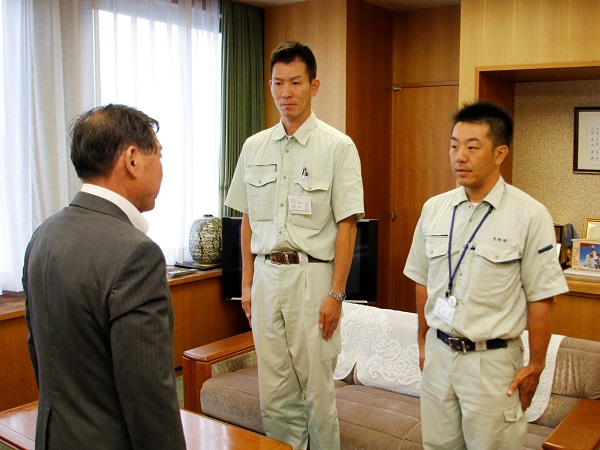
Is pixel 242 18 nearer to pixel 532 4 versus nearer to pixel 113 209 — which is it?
pixel 532 4

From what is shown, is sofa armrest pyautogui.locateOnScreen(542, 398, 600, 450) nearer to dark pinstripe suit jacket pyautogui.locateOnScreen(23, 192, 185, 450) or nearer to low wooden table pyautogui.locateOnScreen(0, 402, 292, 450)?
low wooden table pyautogui.locateOnScreen(0, 402, 292, 450)

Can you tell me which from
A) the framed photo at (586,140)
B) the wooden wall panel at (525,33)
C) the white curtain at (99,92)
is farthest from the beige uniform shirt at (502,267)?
the white curtain at (99,92)

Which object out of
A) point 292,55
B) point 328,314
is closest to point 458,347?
point 328,314

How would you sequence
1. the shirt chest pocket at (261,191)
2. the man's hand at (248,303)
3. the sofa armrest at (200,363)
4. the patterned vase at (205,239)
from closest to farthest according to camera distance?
the shirt chest pocket at (261,191) < the man's hand at (248,303) < the sofa armrest at (200,363) < the patterned vase at (205,239)

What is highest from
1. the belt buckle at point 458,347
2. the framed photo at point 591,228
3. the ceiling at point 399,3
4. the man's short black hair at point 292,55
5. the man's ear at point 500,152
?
the ceiling at point 399,3

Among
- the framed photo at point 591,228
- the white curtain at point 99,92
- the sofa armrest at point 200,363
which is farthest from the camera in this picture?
the framed photo at point 591,228

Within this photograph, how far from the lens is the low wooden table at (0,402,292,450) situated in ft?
7.82

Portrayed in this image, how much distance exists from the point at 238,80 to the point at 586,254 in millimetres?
2706

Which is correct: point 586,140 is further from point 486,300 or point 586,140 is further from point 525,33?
Result: point 486,300

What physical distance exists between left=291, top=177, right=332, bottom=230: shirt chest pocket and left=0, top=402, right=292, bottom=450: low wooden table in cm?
77

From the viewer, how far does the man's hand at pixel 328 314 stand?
2.35 meters

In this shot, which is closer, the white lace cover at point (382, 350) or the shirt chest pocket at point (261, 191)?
the shirt chest pocket at point (261, 191)

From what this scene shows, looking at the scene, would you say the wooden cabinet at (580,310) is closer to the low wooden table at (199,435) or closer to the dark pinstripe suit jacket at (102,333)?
the low wooden table at (199,435)

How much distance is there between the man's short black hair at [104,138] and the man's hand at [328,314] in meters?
1.11
